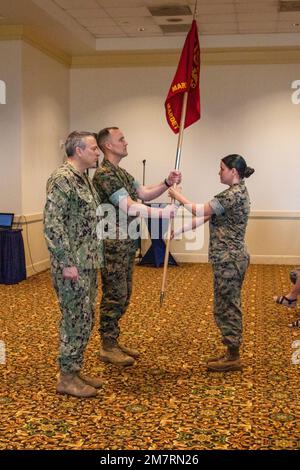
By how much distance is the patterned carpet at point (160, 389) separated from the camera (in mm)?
3105

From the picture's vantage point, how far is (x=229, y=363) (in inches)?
165

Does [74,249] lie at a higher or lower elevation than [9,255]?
higher

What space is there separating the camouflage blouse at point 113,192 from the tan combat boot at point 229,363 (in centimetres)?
108

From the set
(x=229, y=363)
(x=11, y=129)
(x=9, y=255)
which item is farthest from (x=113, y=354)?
(x=11, y=129)

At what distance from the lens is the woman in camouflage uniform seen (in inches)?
161

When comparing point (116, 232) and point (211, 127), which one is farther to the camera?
point (211, 127)

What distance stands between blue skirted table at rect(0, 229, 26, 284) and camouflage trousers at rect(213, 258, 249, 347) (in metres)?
3.85

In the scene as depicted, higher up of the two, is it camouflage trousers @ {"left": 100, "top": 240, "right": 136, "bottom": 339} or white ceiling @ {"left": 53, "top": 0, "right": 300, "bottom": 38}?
white ceiling @ {"left": 53, "top": 0, "right": 300, "bottom": 38}

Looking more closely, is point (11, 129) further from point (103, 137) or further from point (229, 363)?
point (229, 363)

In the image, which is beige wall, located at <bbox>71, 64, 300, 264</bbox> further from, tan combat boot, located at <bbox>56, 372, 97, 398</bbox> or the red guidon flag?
tan combat boot, located at <bbox>56, 372, 97, 398</bbox>

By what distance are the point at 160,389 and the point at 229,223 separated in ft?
3.92

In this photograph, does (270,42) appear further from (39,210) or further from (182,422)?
(182,422)

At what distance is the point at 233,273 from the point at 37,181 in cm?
497

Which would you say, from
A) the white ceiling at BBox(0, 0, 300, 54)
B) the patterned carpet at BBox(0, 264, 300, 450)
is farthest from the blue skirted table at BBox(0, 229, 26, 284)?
the white ceiling at BBox(0, 0, 300, 54)
